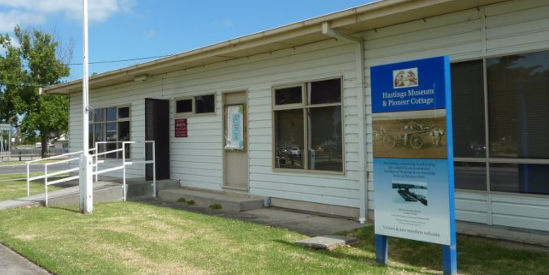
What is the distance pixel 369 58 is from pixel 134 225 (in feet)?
16.2

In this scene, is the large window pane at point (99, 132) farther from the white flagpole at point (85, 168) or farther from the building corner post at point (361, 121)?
the building corner post at point (361, 121)

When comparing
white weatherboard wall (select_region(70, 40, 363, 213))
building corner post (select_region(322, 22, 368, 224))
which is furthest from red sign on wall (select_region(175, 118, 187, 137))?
building corner post (select_region(322, 22, 368, 224))

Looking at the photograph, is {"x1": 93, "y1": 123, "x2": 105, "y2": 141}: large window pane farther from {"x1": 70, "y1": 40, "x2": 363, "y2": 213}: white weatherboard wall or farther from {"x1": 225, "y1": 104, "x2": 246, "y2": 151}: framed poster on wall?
{"x1": 225, "y1": 104, "x2": 246, "y2": 151}: framed poster on wall

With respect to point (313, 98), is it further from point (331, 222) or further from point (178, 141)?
point (178, 141)

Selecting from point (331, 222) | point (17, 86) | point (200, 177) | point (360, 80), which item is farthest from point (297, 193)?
point (17, 86)

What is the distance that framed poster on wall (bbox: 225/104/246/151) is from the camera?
1070cm

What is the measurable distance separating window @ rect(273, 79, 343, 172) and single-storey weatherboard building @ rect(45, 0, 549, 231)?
0.02 m

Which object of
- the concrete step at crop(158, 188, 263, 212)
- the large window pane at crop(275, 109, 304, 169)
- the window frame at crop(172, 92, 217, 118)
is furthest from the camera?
the window frame at crop(172, 92, 217, 118)

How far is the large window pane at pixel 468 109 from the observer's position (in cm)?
675

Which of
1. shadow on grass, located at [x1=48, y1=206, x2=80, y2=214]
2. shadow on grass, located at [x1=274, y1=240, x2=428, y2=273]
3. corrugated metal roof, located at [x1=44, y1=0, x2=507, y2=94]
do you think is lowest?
shadow on grass, located at [x1=274, y1=240, x2=428, y2=273]

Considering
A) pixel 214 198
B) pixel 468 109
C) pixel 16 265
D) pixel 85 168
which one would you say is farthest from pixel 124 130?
pixel 468 109

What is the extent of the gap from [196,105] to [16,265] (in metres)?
6.75

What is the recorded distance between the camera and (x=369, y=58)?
26.8 ft

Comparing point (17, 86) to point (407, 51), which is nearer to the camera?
point (407, 51)
